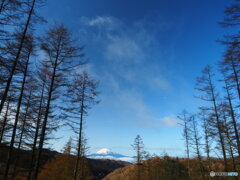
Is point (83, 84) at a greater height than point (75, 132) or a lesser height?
greater

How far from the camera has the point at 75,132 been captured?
11953 millimetres

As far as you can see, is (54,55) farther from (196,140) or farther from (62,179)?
(196,140)

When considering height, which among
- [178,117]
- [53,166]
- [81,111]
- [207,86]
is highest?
[207,86]

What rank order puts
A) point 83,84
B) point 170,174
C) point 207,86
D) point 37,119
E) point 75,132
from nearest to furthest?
point 37,119 → point 75,132 → point 83,84 → point 207,86 → point 170,174

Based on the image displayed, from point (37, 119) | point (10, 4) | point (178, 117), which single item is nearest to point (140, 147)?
point (178, 117)

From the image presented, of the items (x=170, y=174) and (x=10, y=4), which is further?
(x=170, y=174)

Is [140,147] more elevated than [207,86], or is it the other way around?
[207,86]

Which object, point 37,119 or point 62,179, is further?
point 62,179

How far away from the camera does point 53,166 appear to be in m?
19.7

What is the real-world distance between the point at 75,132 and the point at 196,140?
728 inches

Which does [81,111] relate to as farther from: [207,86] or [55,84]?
[207,86]

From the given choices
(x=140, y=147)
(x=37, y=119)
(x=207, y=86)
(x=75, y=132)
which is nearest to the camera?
(x=37, y=119)

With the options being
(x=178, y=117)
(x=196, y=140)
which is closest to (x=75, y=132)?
(x=178, y=117)

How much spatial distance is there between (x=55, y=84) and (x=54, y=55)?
192 cm
